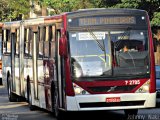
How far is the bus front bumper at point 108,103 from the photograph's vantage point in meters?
17.4

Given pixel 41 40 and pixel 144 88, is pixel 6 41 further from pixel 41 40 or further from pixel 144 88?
pixel 144 88

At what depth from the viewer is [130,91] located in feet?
58.1

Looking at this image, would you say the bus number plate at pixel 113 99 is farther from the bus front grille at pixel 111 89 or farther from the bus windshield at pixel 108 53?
the bus windshield at pixel 108 53

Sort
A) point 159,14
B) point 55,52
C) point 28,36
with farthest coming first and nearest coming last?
1. point 159,14
2. point 28,36
3. point 55,52

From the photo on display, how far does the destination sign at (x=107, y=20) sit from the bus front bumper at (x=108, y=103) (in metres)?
1.79

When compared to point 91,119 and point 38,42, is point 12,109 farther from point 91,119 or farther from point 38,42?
point 91,119

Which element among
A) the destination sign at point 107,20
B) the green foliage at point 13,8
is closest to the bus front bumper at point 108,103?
the destination sign at point 107,20

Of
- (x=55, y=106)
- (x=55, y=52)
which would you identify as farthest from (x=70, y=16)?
(x=55, y=106)

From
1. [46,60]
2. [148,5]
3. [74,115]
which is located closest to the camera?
[46,60]

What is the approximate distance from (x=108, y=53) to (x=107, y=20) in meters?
0.91

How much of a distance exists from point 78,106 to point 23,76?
7.30 m

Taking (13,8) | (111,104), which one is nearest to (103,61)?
(111,104)

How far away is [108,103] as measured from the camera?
17562 millimetres

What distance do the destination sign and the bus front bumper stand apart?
5.87 feet
